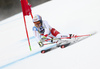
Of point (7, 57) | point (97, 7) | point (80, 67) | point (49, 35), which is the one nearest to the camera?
point (80, 67)

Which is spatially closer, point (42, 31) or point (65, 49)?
point (65, 49)

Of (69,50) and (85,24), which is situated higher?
(85,24)

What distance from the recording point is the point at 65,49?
10.3ft

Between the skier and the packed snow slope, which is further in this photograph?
the skier

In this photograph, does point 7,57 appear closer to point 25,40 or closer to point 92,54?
point 25,40

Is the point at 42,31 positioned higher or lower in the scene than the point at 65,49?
higher

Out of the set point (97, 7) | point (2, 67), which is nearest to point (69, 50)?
point (2, 67)

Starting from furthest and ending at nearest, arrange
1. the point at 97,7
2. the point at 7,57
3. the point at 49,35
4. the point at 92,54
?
the point at 97,7 → the point at 7,57 → the point at 49,35 → the point at 92,54

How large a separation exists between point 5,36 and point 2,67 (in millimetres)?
2055

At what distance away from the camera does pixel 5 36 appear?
5539mm

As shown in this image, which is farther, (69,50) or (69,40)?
(69,40)

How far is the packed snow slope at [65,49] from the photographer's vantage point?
105 inches

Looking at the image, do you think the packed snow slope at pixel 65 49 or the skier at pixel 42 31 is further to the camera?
the skier at pixel 42 31

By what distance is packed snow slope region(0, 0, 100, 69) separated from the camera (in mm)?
2670
